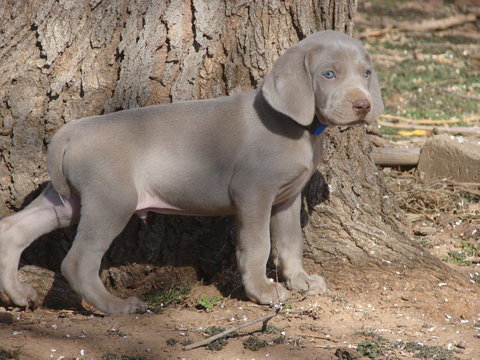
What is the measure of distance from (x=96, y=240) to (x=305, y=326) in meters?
1.32

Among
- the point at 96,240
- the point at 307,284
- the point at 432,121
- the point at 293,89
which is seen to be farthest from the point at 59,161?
the point at 432,121

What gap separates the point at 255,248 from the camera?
4.70 meters

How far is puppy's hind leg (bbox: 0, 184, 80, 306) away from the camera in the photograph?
16.0 feet

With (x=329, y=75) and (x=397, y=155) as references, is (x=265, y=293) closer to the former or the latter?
(x=329, y=75)

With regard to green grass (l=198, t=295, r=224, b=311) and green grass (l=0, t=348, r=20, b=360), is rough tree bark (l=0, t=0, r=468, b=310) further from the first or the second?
green grass (l=0, t=348, r=20, b=360)

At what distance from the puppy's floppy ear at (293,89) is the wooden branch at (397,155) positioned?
10.2 ft

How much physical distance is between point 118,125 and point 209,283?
1377 millimetres

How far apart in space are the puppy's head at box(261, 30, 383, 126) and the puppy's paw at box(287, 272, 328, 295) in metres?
1.10

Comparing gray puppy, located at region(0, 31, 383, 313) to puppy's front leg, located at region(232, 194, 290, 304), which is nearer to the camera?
gray puppy, located at region(0, 31, 383, 313)

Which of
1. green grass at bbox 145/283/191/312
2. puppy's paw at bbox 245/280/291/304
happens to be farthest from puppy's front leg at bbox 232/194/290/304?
green grass at bbox 145/283/191/312

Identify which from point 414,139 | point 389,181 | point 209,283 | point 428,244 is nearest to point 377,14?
point 414,139

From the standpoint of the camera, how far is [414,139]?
8.52 metres

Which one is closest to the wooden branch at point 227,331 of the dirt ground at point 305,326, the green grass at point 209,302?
the dirt ground at point 305,326

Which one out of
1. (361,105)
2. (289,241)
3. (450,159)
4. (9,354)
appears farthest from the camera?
(450,159)
